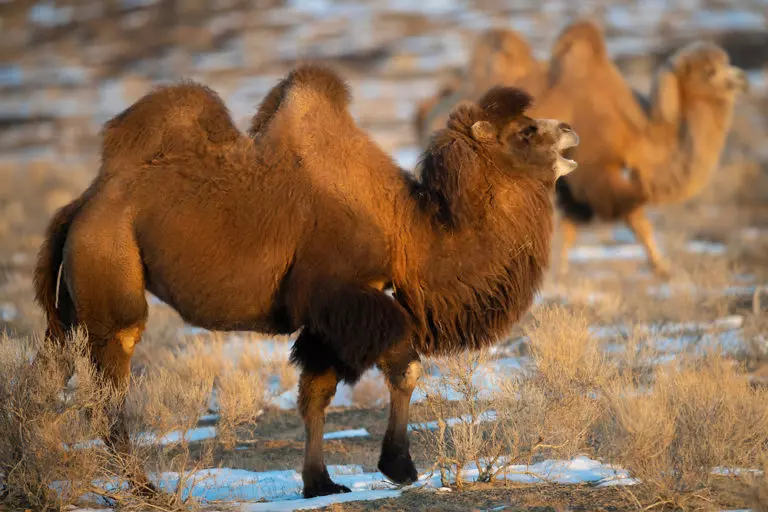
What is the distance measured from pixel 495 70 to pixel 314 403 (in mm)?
9105

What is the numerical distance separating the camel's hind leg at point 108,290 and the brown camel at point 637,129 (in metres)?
8.51

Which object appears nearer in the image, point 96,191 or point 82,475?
point 82,475

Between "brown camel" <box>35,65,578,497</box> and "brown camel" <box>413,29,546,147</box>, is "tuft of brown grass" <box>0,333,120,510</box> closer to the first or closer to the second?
"brown camel" <box>35,65,578,497</box>

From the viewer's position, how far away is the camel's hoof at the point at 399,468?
6.53 metres

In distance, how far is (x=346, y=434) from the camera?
8.23 meters

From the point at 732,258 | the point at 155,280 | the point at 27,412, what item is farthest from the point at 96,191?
the point at 732,258

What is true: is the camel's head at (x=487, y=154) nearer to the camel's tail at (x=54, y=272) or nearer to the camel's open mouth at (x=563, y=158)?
the camel's open mouth at (x=563, y=158)

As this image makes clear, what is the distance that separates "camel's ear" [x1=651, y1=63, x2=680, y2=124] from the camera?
47.3 feet

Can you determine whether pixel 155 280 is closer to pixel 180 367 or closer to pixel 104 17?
pixel 180 367

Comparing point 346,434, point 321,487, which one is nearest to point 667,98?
point 346,434

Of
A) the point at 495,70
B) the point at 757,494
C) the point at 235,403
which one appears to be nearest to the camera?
the point at 757,494

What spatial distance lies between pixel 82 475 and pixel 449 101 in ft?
33.8

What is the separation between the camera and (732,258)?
15703mm

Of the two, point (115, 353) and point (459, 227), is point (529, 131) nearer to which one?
point (459, 227)
